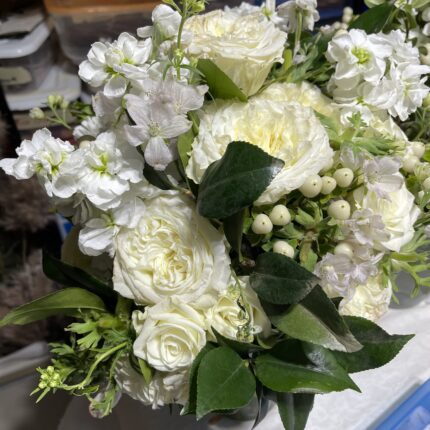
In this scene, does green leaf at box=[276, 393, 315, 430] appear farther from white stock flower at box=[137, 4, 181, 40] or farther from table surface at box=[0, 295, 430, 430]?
white stock flower at box=[137, 4, 181, 40]

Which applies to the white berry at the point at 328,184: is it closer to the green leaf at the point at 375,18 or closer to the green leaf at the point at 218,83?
the green leaf at the point at 218,83

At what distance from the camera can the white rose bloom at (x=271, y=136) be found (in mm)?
402

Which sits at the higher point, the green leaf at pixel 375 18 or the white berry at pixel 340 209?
the green leaf at pixel 375 18

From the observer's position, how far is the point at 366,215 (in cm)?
42

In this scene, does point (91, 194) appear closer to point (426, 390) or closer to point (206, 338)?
point (206, 338)

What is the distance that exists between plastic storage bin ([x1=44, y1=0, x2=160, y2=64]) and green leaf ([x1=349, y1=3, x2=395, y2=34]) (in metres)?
0.51

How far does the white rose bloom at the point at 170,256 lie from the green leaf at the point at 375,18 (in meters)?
0.30

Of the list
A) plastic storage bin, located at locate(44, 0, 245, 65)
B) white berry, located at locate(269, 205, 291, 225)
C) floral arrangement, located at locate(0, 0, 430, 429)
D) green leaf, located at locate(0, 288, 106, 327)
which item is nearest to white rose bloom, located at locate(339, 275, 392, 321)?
floral arrangement, located at locate(0, 0, 430, 429)

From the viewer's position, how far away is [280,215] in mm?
412

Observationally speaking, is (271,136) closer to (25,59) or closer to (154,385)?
(154,385)

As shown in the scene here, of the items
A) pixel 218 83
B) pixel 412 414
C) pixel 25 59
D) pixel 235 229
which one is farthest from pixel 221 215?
pixel 25 59

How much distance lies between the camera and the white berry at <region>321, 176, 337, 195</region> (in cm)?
43

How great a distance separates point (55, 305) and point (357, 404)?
386mm

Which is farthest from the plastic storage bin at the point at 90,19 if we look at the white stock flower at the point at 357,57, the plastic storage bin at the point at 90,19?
the white stock flower at the point at 357,57
